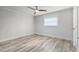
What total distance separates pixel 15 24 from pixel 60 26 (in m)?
1.02

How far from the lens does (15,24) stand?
160cm

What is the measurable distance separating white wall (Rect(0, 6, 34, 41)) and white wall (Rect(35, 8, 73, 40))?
0.17 metres

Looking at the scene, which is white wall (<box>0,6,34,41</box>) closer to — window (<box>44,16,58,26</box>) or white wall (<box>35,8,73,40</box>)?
white wall (<box>35,8,73,40</box>)

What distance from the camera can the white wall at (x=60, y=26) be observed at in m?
1.39

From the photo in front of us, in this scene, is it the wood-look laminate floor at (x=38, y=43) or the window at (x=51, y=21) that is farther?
the window at (x=51, y=21)

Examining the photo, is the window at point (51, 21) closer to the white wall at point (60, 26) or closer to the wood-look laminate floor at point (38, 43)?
the white wall at point (60, 26)

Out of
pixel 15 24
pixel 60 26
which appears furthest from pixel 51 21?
pixel 15 24

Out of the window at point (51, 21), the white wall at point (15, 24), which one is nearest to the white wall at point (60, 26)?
the window at point (51, 21)

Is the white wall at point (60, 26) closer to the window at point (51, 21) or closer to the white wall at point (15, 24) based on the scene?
the window at point (51, 21)

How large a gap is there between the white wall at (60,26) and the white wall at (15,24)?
0.56 feet

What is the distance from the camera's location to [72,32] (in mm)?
1334

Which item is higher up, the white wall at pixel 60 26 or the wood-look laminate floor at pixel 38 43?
the white wall at pixel 60 26

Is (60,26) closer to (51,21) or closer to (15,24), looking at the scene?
(51,21)
